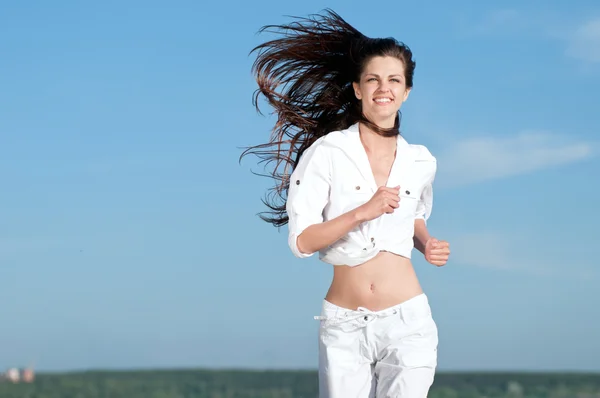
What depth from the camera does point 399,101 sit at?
454cm

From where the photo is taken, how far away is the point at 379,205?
4.05 m

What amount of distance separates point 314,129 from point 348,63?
45cm

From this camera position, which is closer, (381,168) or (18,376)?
(381,168)

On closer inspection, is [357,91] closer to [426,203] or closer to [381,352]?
[426,203]

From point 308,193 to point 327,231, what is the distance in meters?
0.28

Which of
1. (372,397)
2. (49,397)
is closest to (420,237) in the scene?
(372,397)

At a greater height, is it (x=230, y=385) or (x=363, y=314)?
(x=363, y=314)

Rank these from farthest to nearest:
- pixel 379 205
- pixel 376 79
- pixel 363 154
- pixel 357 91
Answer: pixel 357 91
pixel 376 79
pixel 363 154
pixel 379 205

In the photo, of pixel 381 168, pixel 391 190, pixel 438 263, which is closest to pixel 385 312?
pixel 438 263

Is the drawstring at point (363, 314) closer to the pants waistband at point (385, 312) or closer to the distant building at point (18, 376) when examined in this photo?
the pants waistband at point (385, 312)

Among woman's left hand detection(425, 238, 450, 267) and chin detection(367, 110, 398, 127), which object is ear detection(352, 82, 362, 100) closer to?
chin detection(367, 110, 398, 127)

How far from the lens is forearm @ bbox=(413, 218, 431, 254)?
15.1 feet

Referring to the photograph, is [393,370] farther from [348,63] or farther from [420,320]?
[348,63]

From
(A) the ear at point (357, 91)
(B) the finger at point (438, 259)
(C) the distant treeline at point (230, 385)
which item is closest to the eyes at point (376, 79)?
(A) the ear at point (357, 91)
